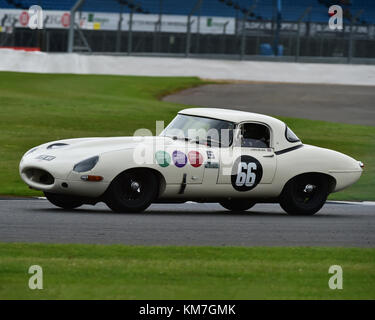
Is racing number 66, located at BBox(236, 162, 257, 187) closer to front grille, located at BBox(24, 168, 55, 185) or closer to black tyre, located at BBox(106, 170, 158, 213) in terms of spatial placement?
black tyre, located at BBox(106, 170, 158, 213)

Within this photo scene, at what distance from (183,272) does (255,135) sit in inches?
191

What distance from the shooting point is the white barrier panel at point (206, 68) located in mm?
36906

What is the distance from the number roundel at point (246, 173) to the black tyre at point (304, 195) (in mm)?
509

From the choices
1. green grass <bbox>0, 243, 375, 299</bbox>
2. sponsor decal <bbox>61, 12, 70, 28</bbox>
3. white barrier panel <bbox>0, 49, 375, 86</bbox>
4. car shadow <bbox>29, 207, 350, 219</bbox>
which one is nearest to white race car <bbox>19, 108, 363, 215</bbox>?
car shadow <bbox>29, 207, 350, 219</bbox>

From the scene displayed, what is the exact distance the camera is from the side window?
11.7m

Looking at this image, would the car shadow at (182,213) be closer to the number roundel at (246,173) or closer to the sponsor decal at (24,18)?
the number roundel at (246,173)

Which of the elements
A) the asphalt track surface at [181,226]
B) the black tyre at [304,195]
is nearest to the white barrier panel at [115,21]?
the asphalt track surface at [181,226]

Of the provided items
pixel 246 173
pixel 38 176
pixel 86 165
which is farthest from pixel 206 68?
pixel 86 165

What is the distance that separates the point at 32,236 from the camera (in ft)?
29.4

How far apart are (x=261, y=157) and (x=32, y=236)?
12.2 feet

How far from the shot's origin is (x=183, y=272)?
7.22 meters
